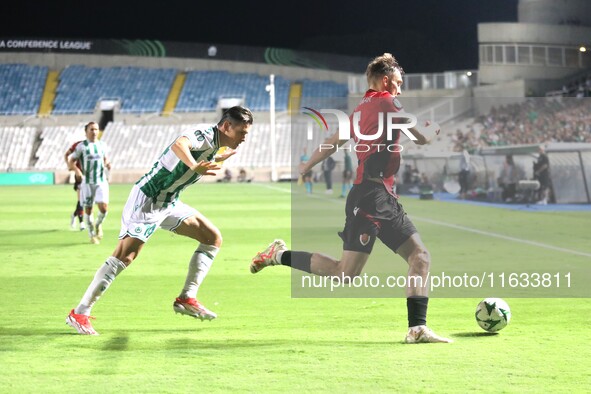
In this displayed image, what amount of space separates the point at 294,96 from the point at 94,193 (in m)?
55.0

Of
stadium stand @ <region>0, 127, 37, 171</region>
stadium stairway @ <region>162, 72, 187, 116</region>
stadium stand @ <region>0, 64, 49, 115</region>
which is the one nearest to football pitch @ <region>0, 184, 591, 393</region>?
stadium stand @ <region>0, 127, 37, 171</region>

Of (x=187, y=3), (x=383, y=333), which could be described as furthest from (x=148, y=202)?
(x=187, y=3)

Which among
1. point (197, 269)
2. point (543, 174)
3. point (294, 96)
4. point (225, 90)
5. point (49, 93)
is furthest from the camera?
point (225, 90)

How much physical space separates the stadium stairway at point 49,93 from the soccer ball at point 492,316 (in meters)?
66.5

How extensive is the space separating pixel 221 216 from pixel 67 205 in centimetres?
881

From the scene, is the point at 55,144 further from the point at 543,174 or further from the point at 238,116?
the point at 238,116

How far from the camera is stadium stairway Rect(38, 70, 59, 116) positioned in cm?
7231

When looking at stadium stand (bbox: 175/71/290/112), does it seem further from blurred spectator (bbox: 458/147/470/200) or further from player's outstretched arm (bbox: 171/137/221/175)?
player's outstretched arm (bbox: 171/137/221/175)

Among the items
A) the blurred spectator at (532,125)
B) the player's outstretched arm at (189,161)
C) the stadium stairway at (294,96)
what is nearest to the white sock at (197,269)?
the player's outstretched arm at (189,161)

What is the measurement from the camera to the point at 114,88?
7456cm

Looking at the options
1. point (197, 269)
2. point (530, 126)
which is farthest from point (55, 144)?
point (197, 269)

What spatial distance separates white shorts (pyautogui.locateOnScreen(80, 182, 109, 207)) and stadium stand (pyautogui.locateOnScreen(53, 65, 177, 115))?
5377 cm

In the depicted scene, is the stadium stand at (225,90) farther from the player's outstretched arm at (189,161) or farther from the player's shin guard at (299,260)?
the player's outstretched arm at (189,161)

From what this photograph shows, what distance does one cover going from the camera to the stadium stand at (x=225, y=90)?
236 feet
